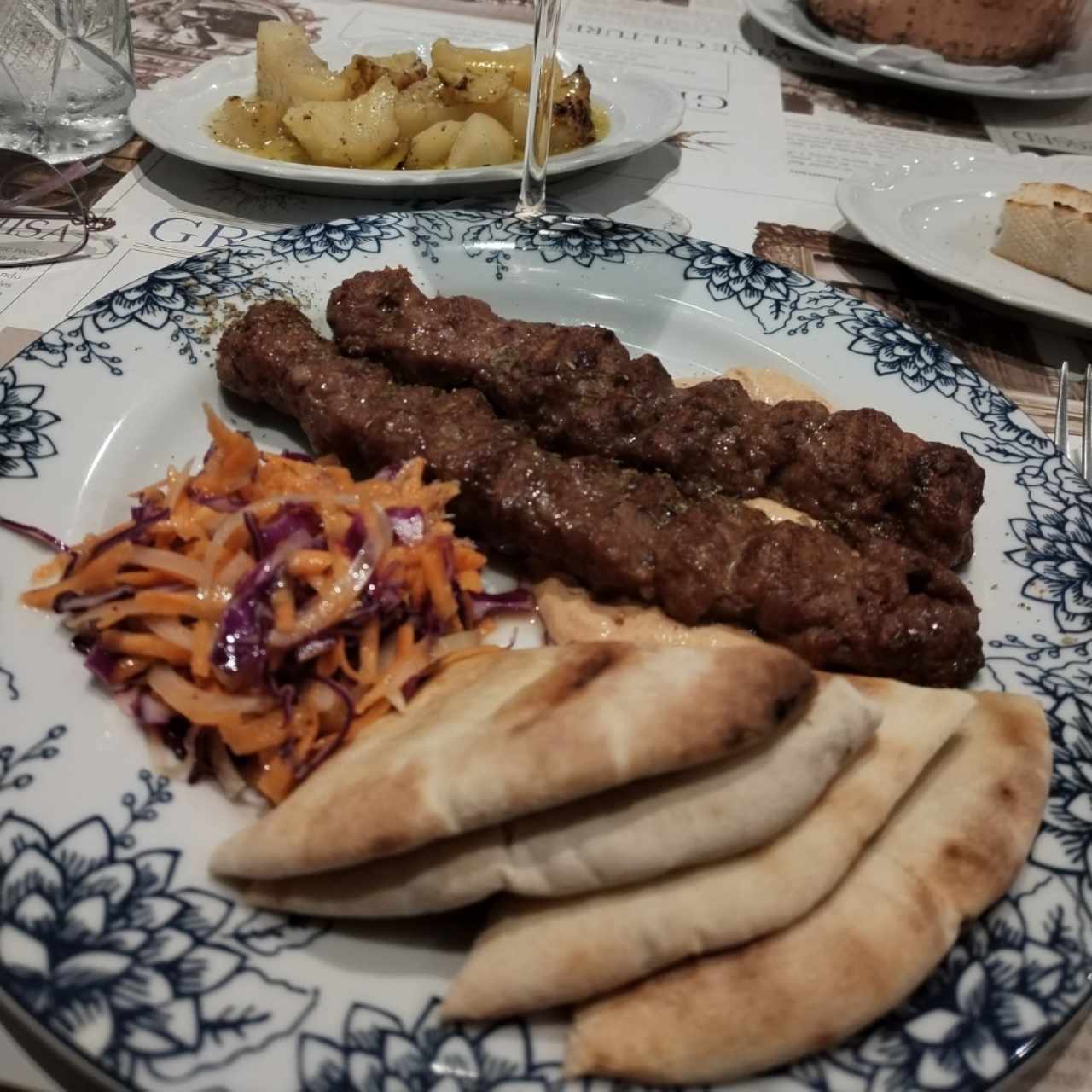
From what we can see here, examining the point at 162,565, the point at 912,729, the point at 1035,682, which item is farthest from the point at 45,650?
the point at 1035,682

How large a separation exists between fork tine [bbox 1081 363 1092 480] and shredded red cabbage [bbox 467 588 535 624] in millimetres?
2137

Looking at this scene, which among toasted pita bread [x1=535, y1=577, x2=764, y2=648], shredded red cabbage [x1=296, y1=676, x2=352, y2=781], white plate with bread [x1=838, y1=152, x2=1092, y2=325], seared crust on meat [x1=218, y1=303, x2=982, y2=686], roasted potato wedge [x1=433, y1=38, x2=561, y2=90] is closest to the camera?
shredded red cabbage [x1=296, y1=676, x2=352, y2=781]

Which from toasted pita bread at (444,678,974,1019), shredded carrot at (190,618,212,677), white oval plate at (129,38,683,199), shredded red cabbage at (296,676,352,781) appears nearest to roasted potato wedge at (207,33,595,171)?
white oval plate at (129,38,683,199)

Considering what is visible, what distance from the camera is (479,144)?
14.5ft

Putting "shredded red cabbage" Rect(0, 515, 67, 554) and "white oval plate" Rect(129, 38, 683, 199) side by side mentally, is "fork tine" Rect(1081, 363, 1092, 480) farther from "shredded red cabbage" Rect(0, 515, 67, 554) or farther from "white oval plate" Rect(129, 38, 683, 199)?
"shredded red cabbage" Rect(0, 515, 67, 554)

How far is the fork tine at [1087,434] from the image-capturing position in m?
3.45

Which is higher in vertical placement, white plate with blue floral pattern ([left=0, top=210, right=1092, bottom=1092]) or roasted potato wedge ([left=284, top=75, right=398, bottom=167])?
roasted potato wedge ([left=284, top=75, right=398, bottom=167])

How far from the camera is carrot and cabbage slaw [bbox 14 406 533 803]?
2.32 meters

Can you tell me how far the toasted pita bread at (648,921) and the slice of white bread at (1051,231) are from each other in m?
3.53

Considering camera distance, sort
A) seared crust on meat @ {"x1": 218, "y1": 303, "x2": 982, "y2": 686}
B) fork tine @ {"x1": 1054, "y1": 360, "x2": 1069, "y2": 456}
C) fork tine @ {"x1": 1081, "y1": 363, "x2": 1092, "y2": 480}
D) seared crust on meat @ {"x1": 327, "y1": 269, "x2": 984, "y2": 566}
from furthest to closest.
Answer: fork tine @ {"x1": 1054, "y1": 360, "x2": 1069, "y2": 456} < fork tine @ {"x1": 1081, "y1": 363, "x2": 1092, "y2": 480} < seared crust on meat @ {"x1": 327, "y1": 269, "x2": 984, "y2": 566} < seared crust on meat @ {"x1": 218, "y1": 303, "x2": 982, "y2": 686}

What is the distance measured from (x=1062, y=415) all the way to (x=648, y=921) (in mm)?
2959

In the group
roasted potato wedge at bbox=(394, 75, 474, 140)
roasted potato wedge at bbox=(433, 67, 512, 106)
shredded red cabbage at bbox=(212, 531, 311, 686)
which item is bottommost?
shredded red cabbage at bbox=(212, 531, 311, 686)

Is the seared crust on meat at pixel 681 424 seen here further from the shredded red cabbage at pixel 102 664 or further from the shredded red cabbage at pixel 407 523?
the shredded red cabbage at pixel 102 664

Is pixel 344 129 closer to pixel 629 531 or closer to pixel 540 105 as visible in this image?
pixel 540 105
